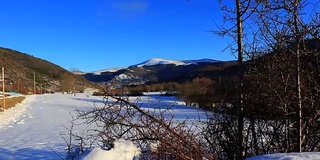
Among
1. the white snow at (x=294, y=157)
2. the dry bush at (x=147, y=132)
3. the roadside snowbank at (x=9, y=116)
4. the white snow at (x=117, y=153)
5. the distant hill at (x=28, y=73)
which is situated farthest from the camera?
the distant hill at (x=28, y=73)

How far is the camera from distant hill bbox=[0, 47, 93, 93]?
123 metres

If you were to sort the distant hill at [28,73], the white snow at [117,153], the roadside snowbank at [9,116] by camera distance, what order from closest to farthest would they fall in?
the white snow at [117,153] → the roadside snowbank at [9,116] → the distant hill at [28,73]

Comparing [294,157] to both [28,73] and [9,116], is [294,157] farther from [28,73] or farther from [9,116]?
[28,73]

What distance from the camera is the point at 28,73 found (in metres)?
146

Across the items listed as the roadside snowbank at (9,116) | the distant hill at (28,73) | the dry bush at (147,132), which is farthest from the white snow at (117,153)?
the distant hill at (28,73)

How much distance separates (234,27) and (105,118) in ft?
6.12

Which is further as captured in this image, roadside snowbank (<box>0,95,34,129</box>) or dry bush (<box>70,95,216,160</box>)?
roadside snowbank (<box>0,95,34,129</box>)

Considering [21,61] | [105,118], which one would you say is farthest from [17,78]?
[105,118]

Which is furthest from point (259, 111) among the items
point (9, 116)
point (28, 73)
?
point (28, 73)

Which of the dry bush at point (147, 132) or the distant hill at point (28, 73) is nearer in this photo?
the dry bush at point (147, 132)

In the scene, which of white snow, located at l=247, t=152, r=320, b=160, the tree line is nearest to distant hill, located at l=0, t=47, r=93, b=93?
the tree line

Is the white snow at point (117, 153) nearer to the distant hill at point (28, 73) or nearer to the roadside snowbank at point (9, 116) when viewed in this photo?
the roadside snowbank at point (9, 116)

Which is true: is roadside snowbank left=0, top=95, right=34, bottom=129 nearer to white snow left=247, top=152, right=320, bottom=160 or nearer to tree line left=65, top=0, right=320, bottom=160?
tree line left=65, top=0, right=320, bottom=160

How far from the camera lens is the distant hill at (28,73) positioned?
123 m
